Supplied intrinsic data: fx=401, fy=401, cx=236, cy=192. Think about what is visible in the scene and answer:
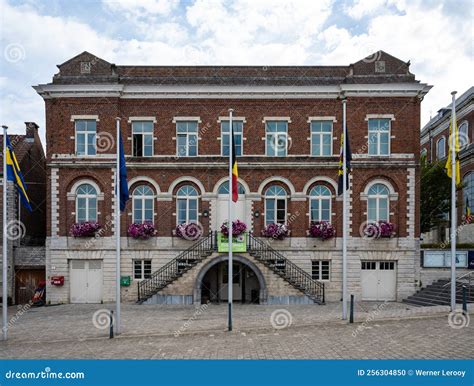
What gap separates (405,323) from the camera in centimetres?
1477

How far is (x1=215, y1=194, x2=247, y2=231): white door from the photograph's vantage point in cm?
2202

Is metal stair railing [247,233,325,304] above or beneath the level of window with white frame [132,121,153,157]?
beneath

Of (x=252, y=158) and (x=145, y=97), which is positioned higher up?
(x=145, y=97)

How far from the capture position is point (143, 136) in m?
22.2

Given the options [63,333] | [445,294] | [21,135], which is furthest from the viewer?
[21,135]

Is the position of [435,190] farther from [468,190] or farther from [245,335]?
[245,335]

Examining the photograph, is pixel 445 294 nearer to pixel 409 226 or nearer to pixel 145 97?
pixel 409 226

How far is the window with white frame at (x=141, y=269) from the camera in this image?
71.2 feet

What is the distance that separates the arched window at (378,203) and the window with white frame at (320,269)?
136 inches

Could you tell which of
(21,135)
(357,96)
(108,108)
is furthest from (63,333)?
(357,96)

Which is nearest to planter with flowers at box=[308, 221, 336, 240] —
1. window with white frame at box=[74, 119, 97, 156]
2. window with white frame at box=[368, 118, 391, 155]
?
window with white frame at box=[368, 118, 391, 155]

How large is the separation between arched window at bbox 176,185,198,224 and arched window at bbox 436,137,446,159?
86.0ft

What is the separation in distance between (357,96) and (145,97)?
38.1 feet

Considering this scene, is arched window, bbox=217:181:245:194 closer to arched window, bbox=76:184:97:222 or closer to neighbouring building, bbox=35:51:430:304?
neighbouring building, bbox=35:51:430:304
